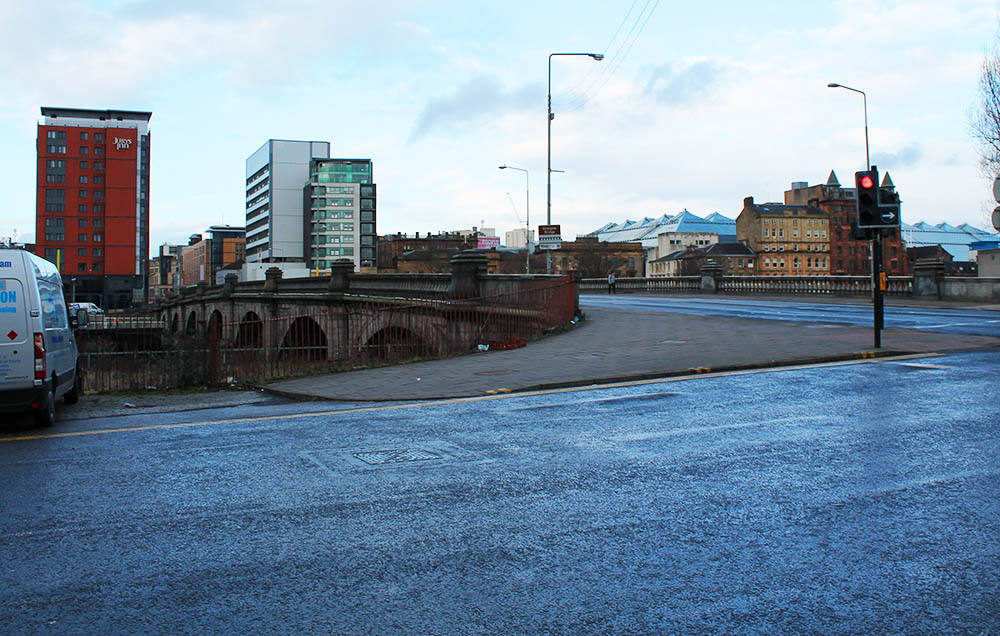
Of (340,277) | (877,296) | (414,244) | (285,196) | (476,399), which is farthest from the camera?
(414,244)

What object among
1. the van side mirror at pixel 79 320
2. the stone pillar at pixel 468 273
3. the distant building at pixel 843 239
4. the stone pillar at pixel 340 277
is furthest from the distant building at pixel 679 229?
the van side mirror at pixel 79 320

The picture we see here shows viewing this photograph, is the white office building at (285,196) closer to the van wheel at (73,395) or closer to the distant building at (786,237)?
the distant building at (786,237)

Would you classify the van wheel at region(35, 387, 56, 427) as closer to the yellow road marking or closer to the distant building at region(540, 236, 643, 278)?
the yellow road marking

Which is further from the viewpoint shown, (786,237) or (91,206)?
(786,237)

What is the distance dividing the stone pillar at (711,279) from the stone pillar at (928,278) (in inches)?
535

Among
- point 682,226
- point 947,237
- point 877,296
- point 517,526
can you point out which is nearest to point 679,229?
point 682,226

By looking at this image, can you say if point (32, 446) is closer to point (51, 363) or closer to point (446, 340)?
point (51, 363)

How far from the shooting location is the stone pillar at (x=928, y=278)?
35906 millimetres

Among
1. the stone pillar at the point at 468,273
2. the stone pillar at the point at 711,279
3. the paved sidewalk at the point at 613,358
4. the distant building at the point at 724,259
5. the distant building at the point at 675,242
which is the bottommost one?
the paved sidewalk at the point at 613,358

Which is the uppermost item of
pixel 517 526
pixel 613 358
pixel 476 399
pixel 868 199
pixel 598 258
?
pixel 598 258

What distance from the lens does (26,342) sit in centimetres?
973

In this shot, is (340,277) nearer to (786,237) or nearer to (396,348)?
(396,348)

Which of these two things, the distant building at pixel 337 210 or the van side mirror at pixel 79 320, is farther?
the distant building at pixel 337 210

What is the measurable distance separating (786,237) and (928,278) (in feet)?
328
